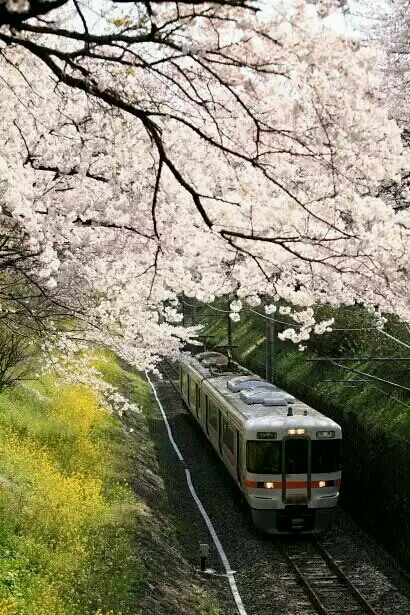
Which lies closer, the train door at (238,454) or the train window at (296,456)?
the train window at (296,456)

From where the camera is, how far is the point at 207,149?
7047mm

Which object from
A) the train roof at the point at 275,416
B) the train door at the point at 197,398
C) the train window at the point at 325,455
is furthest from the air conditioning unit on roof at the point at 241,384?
the train door at the point at 197,398

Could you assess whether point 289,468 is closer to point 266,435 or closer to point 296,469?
point 296,469

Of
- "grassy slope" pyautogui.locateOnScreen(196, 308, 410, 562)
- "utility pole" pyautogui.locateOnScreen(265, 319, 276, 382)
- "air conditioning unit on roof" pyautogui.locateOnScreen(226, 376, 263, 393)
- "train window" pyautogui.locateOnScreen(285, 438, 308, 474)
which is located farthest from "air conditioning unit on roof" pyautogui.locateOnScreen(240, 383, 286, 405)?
"utility pole" pyautogui.locateOnScreen(265, 319, 276, 382)

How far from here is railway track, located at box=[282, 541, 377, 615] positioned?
11742 mm

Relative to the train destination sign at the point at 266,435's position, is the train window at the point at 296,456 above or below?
below

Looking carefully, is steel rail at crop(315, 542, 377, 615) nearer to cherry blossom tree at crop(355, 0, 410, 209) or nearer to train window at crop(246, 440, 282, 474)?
train window at crop(246, 440, 282, 474)

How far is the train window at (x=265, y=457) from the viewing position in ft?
48.6

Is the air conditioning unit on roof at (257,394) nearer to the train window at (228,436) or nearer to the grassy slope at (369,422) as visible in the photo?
the train window at (228,436)

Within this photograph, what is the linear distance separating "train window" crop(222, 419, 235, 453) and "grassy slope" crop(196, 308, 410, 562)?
3.43 metres

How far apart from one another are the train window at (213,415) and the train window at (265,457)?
14.4ft

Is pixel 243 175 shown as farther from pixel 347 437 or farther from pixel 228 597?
pixel 347 437

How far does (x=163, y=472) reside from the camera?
20.4 meters

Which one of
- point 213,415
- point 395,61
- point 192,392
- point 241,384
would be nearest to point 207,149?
point 395,61
